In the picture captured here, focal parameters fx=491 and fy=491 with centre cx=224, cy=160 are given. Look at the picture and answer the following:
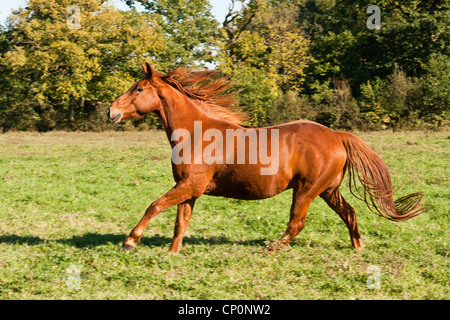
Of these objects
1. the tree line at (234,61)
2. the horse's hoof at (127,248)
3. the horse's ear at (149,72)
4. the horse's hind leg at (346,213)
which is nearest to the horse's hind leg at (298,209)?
the horse's hind leg at (346,213)

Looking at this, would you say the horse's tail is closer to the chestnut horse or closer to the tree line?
the chestnut horse

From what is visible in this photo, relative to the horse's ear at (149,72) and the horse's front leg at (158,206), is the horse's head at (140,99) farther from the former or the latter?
the horse's front leg at (158,206)

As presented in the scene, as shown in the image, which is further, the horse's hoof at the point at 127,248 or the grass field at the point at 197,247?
the horse's hoof at the point at 127,248

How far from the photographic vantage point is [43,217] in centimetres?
869

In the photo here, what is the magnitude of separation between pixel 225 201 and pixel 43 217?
3.52 metres

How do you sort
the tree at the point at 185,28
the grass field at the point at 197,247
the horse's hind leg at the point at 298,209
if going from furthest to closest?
the tree at the point at 185,28, the horse's hind leg at the point at 298,209, the grass field at the point at 197,247

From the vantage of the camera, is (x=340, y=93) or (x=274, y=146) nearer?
(x=274, y=146)

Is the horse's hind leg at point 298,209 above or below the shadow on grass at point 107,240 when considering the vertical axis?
above

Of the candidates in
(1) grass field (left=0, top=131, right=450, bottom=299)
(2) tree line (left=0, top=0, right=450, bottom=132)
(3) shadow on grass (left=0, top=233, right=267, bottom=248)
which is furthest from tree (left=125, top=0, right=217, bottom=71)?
(3) shadow on grass (left=0, top=233, right=267, bottom=248)

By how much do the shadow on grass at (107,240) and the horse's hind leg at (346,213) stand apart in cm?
124

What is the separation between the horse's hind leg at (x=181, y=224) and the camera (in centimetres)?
672

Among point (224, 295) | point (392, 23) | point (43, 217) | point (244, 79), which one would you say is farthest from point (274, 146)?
point (392, 23)

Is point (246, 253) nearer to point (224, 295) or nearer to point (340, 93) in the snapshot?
point (224, 295)
